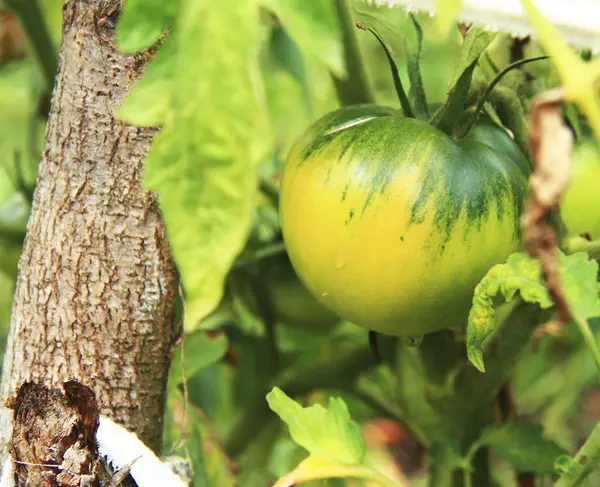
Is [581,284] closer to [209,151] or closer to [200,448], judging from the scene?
[209,151]

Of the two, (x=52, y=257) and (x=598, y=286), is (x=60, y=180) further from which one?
(x=598, y=286)

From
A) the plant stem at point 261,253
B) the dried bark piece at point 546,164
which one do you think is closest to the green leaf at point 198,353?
the plant stem at point 261,253

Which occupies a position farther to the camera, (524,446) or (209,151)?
(524,446)

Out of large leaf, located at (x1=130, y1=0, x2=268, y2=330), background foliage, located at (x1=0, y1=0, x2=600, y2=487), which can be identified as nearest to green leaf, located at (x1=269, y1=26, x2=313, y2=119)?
background foliage, located at (x1=0, y1=0, x2=600, y2=487)

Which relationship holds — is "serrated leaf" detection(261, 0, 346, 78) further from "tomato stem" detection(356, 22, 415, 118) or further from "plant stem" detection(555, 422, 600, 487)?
"plant stem" detection(555, 422, 600, 487)

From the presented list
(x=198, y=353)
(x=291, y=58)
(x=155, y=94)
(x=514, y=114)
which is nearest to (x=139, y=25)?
(x=155, y=94)

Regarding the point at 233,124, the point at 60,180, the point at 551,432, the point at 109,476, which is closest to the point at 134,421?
the point at 109,476
